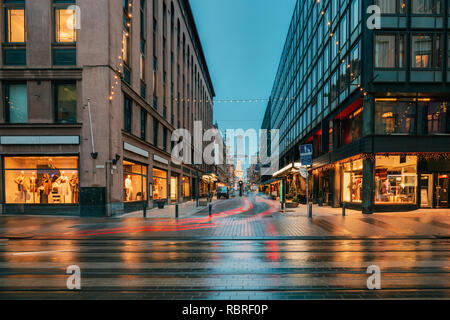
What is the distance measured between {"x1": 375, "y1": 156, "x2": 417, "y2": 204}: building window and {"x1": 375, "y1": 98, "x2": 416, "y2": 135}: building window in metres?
2.11

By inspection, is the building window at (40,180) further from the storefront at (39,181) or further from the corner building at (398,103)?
the corner building at (398,103)

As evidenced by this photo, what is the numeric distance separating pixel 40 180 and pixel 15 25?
11.3 m

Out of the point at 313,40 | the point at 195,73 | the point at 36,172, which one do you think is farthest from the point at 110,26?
the point at 195,73

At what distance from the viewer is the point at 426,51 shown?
17469mm

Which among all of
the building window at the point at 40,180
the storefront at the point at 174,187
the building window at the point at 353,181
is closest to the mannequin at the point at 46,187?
the building window at the point at 40,180

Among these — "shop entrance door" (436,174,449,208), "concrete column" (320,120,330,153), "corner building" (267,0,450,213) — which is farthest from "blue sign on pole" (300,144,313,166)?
"shop entrance door" (436,174,449,208)

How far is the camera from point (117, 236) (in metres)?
10.2

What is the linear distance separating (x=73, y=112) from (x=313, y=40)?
93.1 feet

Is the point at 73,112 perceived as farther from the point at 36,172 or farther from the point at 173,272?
the point at 173,272

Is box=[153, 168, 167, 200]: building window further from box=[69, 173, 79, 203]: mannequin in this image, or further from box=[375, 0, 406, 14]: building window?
box=[375, 0, 406, 14]: building window

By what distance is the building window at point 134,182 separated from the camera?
18.9 m

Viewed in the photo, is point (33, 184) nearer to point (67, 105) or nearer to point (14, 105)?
point (14, 105)

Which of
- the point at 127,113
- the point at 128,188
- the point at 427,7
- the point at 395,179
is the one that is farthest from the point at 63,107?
the point at 427,7

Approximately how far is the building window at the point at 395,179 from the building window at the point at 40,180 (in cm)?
2289
